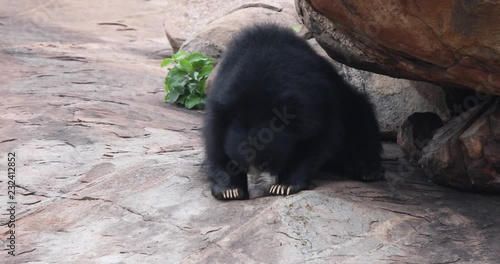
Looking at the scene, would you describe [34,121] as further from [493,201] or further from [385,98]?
[493,201]

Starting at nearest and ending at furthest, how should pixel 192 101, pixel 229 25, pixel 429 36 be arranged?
pixel 429 36 < pixel 192 101 < pixel 229 25

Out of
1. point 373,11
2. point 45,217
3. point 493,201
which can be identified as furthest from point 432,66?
point 45,217

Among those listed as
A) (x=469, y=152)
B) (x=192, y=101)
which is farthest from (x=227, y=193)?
(x=192, y=101)

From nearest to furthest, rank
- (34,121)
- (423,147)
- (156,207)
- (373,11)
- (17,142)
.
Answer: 1. (373,11)
2. (156,207)
3. (423,147)
4. (17,142)
5. (34,121)

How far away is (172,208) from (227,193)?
0.33 m

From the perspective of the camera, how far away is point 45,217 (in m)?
4.61

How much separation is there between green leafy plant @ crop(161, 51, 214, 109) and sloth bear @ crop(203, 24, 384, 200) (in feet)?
8.37

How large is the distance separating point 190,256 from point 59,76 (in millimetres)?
4723

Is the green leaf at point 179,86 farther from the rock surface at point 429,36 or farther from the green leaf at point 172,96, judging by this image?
the rock surface at point 429,36

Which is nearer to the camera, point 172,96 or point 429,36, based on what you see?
point 429,36

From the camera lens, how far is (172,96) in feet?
25.3

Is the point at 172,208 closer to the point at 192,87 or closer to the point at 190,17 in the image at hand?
the point at 192,87

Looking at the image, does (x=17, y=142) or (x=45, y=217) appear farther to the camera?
(x=17, y=142)

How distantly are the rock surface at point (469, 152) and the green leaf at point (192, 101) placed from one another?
120 inches
